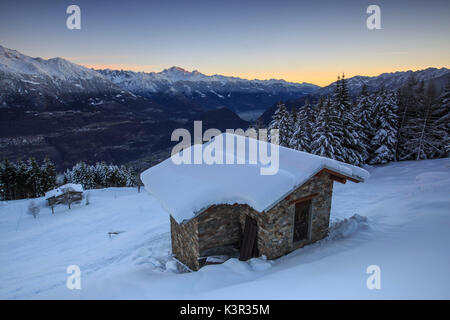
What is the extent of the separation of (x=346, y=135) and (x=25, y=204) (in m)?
44.8

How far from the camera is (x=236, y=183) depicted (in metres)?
8.23

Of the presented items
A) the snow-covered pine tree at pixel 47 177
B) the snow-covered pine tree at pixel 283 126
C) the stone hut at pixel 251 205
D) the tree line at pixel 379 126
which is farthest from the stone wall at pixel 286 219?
the snow-covered pine tree at pixel 47 177

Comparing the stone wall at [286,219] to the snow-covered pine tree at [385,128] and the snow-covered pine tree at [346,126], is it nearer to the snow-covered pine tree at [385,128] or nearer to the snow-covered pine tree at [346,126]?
the snow-covered pine tree at [346,126]

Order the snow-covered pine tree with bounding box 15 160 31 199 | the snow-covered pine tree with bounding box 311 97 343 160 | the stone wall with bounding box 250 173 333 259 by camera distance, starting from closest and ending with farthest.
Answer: the stone wall with bounding box 250 173 333 259 → the snow-covered pine tree with bounding box 311 97 343 160 → the snow-covered pine tree with bounding box 15 160 31 199

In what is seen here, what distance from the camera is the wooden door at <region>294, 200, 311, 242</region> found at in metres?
8.89

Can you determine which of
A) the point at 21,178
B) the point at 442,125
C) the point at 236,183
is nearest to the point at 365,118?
the point at 442,125

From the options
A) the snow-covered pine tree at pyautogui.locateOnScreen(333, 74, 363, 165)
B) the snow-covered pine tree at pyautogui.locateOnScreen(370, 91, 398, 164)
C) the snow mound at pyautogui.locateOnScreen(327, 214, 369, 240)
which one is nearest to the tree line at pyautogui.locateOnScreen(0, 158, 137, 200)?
the snow-covered pine tree at pyautogui.locateOnScreen(333, 74, 363, 165)

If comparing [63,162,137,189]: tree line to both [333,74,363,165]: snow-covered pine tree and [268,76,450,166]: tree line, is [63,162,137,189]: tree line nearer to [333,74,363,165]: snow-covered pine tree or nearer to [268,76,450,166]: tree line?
[268,76,450,166]: tree line

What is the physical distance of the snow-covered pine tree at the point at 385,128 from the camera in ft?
85.5

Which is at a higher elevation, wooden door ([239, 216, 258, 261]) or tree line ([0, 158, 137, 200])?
wooden door ([239, 216, 258, 261])

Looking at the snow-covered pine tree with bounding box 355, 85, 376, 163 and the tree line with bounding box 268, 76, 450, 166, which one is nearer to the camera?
the tree line with bounding box 268, 76, 450, 166

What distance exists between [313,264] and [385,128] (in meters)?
25.3

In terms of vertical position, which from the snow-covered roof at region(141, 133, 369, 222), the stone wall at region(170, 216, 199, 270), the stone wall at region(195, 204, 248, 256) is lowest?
the stone wall at region(170, 216, 199, 270)

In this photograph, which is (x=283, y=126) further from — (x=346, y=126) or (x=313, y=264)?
(x=313, y=264)
